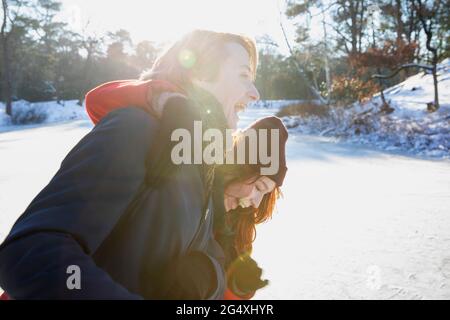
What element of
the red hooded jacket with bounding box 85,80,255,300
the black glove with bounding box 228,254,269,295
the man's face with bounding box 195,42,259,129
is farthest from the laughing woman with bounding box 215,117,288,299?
the red hooded jacket with bounding box 85,80,255,300

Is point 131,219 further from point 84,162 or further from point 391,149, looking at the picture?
point 391,149

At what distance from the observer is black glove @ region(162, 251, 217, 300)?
2.37ft

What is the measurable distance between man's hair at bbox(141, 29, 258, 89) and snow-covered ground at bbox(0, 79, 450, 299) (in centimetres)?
122

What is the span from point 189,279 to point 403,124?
8864mm

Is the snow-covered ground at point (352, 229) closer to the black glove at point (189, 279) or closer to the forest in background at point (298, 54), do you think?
the black glove at point (189, 279)

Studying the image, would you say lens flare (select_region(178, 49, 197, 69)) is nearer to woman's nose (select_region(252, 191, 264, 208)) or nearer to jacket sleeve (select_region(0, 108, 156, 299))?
jacket sleeve (select_region(0, 108, 156, 299))

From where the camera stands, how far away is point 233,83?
1.10 m

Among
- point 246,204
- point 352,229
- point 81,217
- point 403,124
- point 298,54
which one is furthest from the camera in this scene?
point 298,54

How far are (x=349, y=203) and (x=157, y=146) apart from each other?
3.07 metres

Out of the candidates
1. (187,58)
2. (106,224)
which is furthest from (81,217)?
(187,58)

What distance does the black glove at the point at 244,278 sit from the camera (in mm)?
1192

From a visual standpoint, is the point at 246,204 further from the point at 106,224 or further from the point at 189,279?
the point at 106,224

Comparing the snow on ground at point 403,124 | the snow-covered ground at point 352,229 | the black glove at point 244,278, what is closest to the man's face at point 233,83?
the black glove at point 244,278

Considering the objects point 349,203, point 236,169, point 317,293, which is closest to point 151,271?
point 236,169
